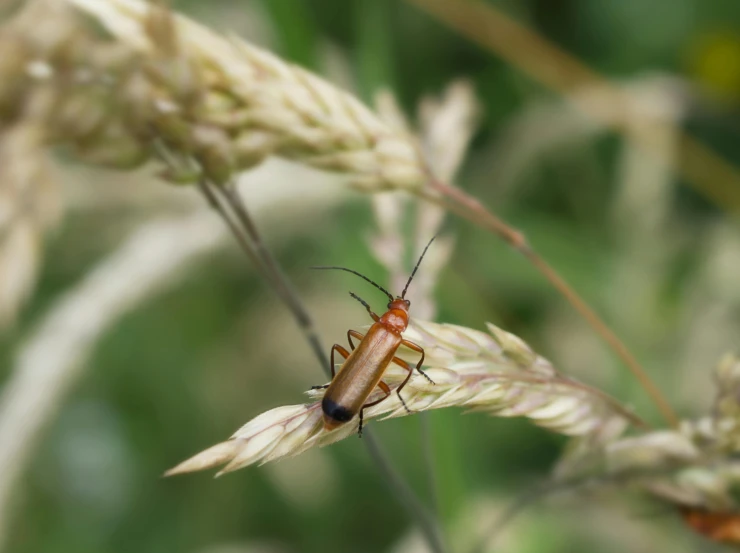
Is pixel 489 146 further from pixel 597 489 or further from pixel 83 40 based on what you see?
pixel 83 40

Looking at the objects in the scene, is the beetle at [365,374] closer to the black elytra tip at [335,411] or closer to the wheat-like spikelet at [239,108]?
the black elytra tip at [335,411]


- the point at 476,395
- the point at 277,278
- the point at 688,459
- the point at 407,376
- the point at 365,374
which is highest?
the point at 277,278

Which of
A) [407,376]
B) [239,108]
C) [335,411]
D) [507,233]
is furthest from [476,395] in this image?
[239,108]

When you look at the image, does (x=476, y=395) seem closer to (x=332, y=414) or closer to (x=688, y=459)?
(x=332, y=414)

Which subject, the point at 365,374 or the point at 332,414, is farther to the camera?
the point at 365,374

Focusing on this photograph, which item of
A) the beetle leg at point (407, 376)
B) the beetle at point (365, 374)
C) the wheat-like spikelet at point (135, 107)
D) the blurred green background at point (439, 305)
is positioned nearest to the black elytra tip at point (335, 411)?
the beetle at point (365, 374)

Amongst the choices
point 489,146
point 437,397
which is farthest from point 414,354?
point 489,146

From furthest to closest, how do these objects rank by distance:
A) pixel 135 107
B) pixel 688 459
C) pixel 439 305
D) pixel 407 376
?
pixel 439 305 → pixel 688 459 → pixel 407 376 → pixel 135 107

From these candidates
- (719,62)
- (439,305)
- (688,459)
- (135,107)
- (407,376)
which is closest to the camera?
(135,107)
